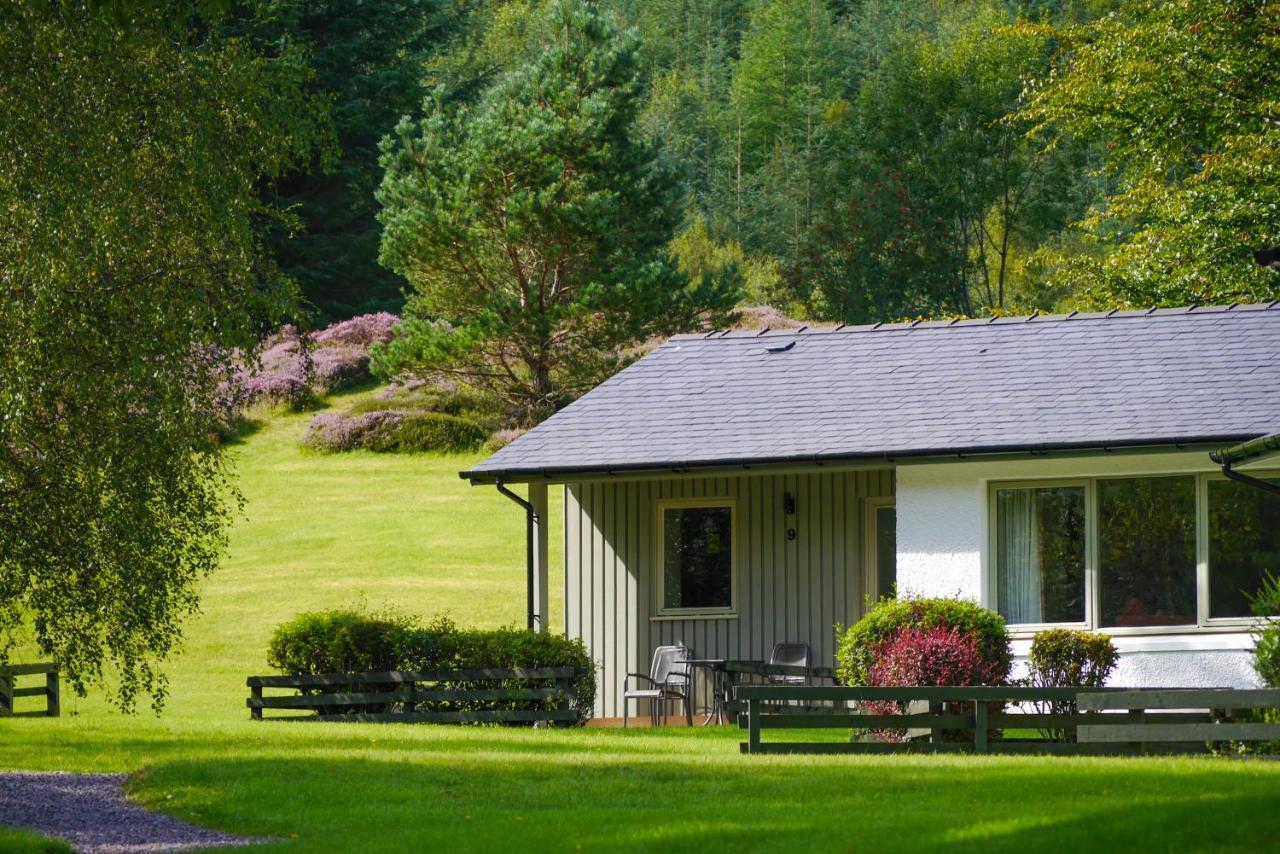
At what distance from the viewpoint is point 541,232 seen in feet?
113

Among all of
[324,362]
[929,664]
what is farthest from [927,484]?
[324,362]

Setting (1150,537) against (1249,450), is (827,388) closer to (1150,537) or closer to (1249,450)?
(1150,537)

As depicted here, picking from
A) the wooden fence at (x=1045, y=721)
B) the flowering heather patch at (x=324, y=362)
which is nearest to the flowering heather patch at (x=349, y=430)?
the flowering heather patch at (x=324, y=362)

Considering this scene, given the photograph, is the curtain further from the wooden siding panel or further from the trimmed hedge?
the trimmed hedge

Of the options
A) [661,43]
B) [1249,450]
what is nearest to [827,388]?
[1249,450]

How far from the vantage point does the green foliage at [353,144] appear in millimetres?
47469

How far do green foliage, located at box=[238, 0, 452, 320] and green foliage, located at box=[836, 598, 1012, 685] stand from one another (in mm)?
33192

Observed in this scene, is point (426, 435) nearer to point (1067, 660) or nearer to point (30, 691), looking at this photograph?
point (30, 691)

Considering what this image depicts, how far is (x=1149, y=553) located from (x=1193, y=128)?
12103mm

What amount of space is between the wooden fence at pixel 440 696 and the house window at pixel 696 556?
220cm

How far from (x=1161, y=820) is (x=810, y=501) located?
10701 millimetres

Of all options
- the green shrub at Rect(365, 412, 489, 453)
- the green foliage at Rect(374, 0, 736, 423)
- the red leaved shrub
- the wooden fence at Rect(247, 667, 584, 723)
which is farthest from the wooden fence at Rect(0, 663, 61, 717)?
the green shrub at Rect(365, 412, 489, 453)

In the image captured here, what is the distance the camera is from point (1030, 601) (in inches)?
687

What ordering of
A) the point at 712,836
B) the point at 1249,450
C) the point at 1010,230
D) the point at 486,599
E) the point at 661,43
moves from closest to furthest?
the point at 712,836, the point at 1249,450, the point at 486,599, the point at 1010,230, the point at 661,43
